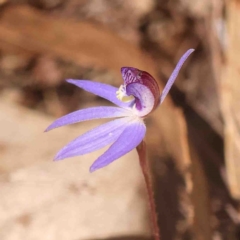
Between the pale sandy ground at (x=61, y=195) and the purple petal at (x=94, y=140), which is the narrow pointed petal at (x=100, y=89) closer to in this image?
the purple petal at (x=94, y=140)

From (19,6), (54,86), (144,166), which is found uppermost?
(144,166)

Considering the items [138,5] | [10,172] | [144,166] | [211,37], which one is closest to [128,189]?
[10,172]

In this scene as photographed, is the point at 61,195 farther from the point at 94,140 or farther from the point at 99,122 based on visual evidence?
the point at 94,140

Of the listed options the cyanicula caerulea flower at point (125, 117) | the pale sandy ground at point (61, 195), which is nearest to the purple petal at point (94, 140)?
the cyanicula caerulea flower at point (125, 117)

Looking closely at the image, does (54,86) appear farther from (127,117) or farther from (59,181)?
(127,117)

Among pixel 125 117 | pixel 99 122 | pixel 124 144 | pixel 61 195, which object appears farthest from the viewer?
pixel 99 122

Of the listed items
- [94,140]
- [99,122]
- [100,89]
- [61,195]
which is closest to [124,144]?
[94,140]
